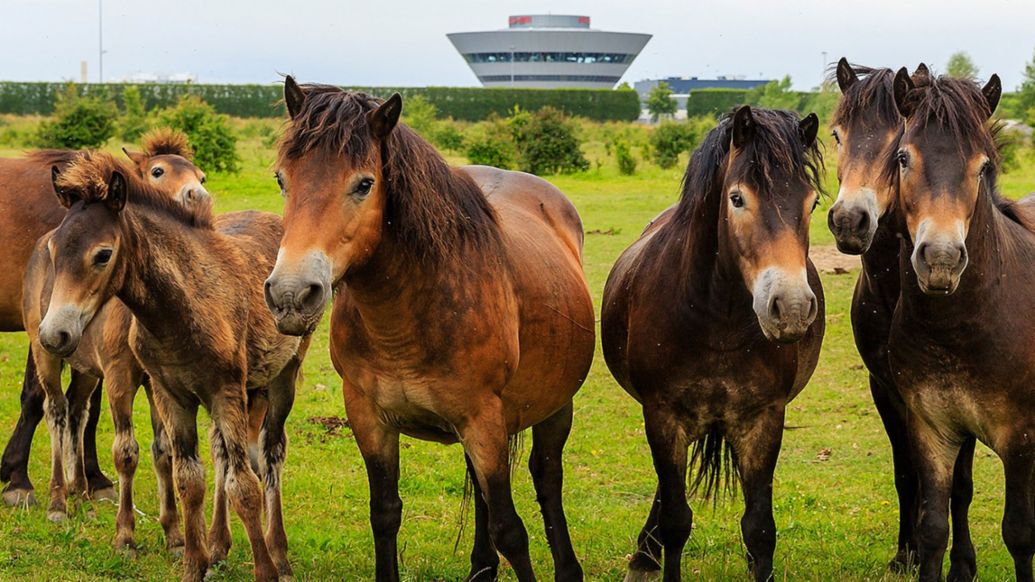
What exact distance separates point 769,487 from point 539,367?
1.20 meters

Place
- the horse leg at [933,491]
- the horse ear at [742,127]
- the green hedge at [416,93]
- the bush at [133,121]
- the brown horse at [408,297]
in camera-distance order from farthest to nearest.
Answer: the green hedge at [416,93]
the bush at [133,121]
the horse leg at [933,491]
the horse ear at [742,127]
the brown horse at [408,297]

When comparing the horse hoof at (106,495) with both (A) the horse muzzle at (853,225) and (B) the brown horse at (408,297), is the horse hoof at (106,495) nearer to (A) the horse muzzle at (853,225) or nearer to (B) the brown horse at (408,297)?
(B) the brown horse at (408,297)

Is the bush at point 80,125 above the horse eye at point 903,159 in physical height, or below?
below

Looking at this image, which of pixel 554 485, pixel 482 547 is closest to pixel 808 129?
pixel 554 485

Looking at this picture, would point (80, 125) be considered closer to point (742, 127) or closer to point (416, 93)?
point (416, 93)

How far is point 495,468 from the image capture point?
4.75 metres

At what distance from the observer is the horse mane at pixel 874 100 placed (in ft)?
18.8

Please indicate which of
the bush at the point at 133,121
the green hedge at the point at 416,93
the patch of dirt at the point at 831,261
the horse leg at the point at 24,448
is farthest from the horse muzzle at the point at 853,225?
the green hedge at the point at 416,93

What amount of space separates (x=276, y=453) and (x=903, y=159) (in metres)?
3.76

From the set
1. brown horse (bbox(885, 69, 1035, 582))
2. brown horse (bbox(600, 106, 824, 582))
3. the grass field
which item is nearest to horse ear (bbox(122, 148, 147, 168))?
the grass field

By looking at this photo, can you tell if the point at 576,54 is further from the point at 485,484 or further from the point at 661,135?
the point at 485,484

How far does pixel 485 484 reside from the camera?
188 inches

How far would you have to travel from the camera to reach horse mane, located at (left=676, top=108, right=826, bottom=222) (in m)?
4.54

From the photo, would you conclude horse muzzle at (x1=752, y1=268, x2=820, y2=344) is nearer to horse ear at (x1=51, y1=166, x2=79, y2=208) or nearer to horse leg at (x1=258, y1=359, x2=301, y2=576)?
horse leg at (x1=258, y1=359, x2=301, y2=576)
